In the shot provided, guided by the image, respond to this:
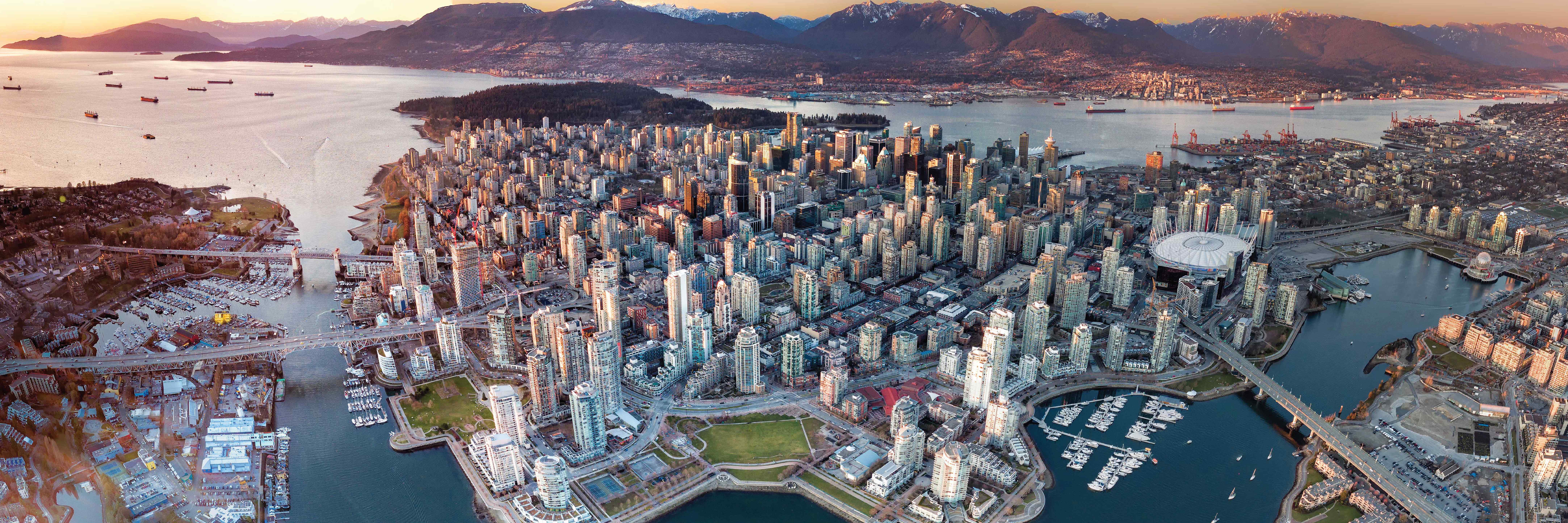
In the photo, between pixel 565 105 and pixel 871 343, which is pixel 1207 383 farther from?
pixel 565 105

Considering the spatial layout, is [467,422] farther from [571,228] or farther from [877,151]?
[877,151]

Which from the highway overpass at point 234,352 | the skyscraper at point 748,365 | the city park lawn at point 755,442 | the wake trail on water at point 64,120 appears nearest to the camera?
the city park lawn at point 755,442

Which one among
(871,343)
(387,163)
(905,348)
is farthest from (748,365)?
(387,163)

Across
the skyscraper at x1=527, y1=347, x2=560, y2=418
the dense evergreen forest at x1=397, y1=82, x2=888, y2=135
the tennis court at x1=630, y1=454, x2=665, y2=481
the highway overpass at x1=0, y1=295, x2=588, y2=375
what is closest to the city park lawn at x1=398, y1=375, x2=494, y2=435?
the skyscraper at x1=527, y1=347, x2=560, y2=418

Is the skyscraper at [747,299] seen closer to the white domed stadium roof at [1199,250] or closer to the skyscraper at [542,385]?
the skyscraper at [542,385]

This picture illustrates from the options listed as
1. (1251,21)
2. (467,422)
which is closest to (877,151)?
(467,422)

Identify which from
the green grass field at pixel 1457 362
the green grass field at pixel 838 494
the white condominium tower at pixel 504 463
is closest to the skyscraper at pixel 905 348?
the green grass field at pixel 838 494

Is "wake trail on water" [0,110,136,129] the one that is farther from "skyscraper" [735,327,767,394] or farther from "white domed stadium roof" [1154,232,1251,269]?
"white domed stadium roof" [1154,232,1251,269]
